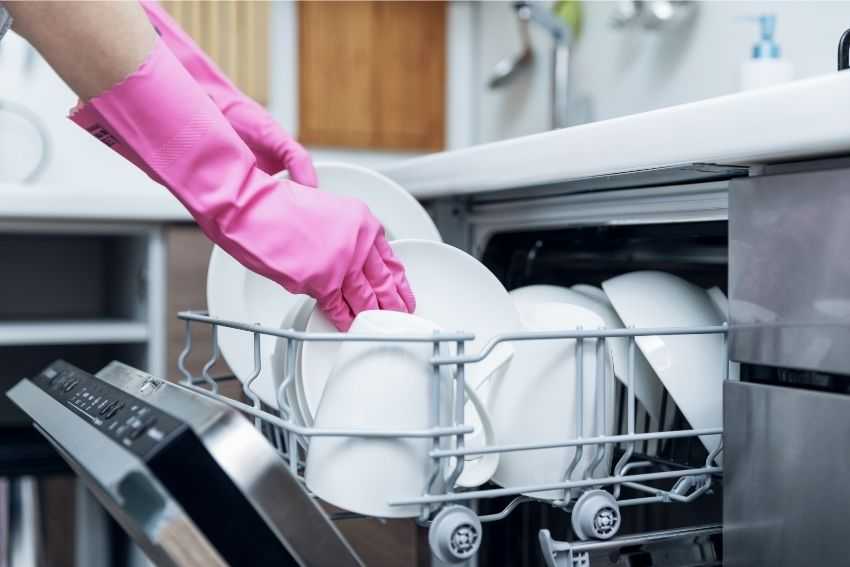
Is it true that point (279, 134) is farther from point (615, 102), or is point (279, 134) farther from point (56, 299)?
point (56, 299)

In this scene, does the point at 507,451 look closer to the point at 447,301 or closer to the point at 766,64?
the point at 447,301

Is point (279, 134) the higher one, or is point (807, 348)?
point (279, 134)

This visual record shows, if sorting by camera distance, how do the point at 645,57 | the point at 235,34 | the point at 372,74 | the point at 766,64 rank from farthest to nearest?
1. the point at 372,74
2. the point at 235,34
3. the point at 645,57
4. the point at 766,64

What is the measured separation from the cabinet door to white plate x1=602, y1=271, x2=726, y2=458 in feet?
4.79

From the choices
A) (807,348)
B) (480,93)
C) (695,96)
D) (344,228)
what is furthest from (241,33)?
(807,348)

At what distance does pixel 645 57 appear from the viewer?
1.72m

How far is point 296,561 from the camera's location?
1.67 feet

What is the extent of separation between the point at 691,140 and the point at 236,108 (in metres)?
0.63

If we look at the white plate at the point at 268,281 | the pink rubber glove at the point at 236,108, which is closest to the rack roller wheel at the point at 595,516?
the white plate at the point at 268,281

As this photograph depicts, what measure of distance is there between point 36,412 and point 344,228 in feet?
0.89

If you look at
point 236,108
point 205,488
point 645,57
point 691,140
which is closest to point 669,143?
point 691,140

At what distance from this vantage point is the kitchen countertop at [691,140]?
583 millimetres

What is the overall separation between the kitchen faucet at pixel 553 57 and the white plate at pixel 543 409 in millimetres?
1113

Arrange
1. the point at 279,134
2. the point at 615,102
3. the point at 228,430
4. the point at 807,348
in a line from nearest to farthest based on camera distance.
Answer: the point at 228,430, the point at 807,348, the point at 279,134, the point at 615,102
